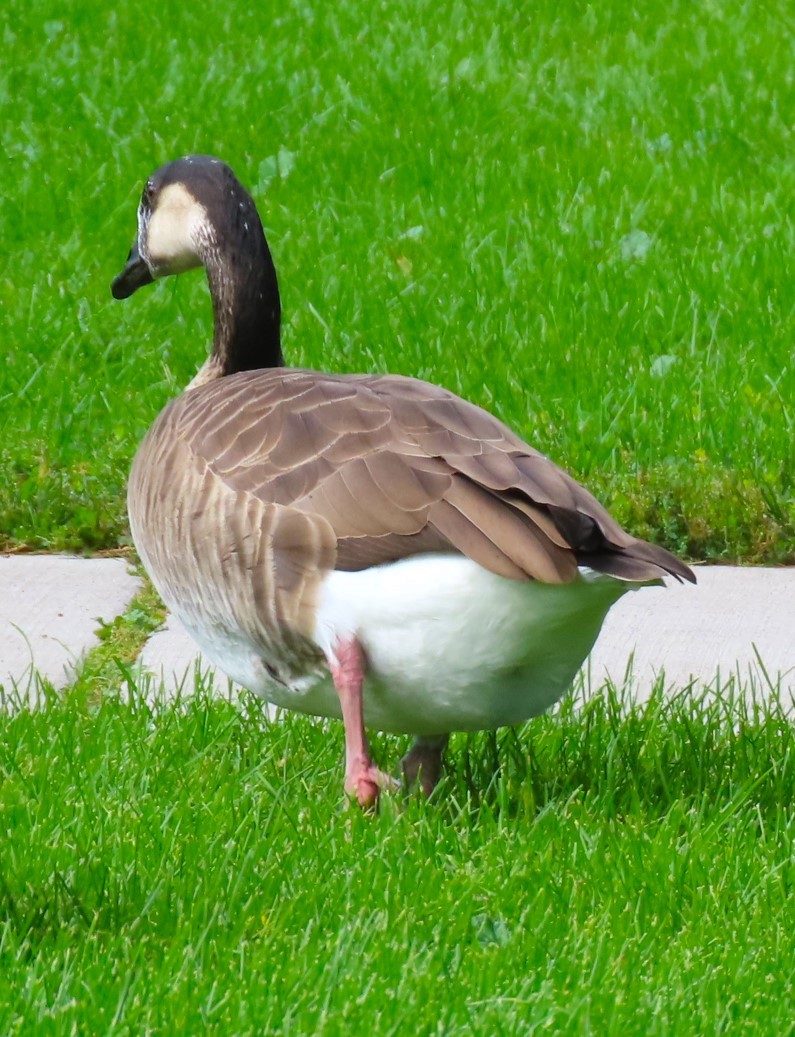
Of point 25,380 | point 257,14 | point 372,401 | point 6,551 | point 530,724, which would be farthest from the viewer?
point 257,14

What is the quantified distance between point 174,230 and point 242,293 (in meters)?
0.34

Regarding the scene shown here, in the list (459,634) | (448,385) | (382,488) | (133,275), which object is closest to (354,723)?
(459,634)

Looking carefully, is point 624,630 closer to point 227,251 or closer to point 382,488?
point 227,251

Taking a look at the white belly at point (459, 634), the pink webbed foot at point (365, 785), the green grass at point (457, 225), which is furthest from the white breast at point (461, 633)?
the green grass at point (457, 225)

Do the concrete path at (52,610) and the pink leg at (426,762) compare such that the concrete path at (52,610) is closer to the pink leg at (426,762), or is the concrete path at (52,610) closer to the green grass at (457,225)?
the green grass at (457,225)

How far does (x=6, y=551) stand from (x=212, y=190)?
1610 millimetres

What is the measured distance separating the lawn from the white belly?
0.89 ft

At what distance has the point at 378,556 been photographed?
3.46 m

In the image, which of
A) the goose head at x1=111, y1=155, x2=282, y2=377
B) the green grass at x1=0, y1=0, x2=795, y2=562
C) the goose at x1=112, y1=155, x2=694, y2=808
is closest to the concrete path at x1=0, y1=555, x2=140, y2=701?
the green grass at x1=0, y1=0, x2=795, y2=562

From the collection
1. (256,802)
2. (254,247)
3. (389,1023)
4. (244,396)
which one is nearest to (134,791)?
(256,802)

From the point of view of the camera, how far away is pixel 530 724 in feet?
14.7

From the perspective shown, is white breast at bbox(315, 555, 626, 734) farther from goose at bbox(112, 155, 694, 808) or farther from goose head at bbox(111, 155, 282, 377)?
goose head at bbox(111, 155, 282, 377)

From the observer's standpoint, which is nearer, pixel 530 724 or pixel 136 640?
pixel 530 724

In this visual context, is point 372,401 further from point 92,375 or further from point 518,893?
point 92,375
